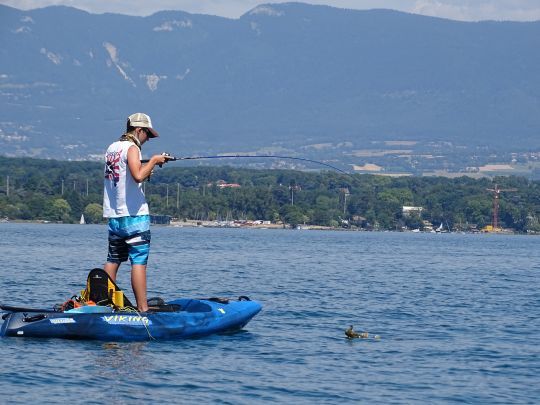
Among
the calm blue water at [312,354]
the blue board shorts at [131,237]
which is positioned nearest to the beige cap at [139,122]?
the blue board shorts at [131,237]

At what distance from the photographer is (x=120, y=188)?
22141 millimetres

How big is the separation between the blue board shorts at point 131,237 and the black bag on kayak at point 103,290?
50 cm

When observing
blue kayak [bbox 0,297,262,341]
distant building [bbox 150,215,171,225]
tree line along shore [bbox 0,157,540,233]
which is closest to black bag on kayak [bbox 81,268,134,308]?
blue kayak [bbox 0,297,262,341]

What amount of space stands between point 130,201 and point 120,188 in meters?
0.26

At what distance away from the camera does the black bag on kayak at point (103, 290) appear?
22167mm

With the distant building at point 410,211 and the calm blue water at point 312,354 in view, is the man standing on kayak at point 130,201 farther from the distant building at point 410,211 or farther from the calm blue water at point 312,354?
the distant building at point 410,211

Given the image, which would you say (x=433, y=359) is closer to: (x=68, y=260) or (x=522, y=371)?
(x=522, y=371)

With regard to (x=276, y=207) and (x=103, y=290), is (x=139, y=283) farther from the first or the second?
(x=276, y=207)

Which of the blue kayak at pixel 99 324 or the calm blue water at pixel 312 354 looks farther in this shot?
the blue kayak at pixel 99 324

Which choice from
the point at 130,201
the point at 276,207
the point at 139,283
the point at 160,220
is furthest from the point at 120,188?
the point at 276,207

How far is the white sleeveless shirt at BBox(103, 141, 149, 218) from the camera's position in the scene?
72.4ft

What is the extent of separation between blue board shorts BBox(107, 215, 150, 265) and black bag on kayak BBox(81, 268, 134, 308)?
0.50 meters

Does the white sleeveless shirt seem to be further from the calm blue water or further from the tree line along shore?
the tree line along shore

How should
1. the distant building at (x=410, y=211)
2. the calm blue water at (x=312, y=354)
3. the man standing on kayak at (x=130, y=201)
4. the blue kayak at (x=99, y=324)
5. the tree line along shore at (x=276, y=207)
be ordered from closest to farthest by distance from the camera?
1. the calm blue water at (x=312, y=354)
2. the blue kayak at (x=99, y=324)
3. the man standing on kayak at (x=130, y=201)
4. the tree line along shore at (x=276, y=207)
5. the distant building at (x=410, y=211)
